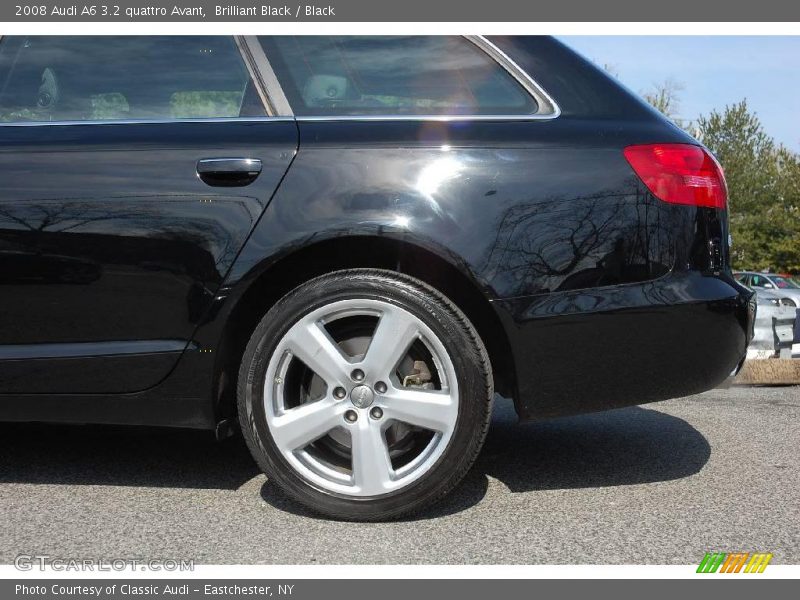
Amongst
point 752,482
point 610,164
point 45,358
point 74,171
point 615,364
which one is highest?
point 610,164

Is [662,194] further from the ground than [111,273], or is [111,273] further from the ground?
[662,194]

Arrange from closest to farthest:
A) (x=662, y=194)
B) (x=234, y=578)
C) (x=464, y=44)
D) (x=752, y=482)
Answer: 1. (x=234, y=578)
2. (x=662, y=194)
3. (x=464, y=44)
4. (x=752, y=482)

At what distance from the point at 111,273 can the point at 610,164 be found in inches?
60.6

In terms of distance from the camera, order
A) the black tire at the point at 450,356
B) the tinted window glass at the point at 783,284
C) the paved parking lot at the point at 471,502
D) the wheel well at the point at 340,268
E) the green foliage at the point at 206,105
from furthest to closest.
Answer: the tinted window glass at the point at 783,284 → the green foliage at the point at 206,105 → the wheel well at the point at 340,268 → the black tire at the point at 450,356 → the paved parking lot at the point at 471,502

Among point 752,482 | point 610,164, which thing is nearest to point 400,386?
point 610,164

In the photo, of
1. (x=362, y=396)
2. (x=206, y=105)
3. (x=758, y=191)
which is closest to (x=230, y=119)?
(x=206, y=105)

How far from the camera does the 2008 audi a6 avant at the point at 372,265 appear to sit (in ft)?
8.57

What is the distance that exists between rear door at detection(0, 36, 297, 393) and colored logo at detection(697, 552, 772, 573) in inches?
62.0

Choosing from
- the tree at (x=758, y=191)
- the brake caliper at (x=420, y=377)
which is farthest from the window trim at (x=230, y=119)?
the tree at (x=758, y=191)

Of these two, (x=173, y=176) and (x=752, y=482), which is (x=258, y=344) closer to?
(x=173, y=176)

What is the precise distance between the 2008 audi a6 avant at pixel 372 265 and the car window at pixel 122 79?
68 millimetres

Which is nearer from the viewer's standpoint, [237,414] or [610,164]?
[610,164]

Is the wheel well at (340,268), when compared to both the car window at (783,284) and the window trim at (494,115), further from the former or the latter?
the car window at (783,284)

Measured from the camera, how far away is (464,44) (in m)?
2.87
